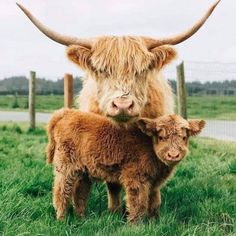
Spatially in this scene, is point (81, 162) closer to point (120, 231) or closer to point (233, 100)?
point (120, 231)

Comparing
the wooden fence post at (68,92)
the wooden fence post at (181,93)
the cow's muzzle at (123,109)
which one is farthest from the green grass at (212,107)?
the cow's muzzle at (123,109)

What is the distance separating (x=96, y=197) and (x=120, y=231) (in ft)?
6.11

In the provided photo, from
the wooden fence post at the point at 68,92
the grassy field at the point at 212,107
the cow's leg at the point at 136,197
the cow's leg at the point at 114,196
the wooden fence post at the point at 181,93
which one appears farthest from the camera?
the grassy field at the point at 212,107

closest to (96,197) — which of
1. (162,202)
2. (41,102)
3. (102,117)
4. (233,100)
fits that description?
(162,202)

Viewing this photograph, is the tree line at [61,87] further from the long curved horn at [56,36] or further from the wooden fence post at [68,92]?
the long curved horn at [56,36]

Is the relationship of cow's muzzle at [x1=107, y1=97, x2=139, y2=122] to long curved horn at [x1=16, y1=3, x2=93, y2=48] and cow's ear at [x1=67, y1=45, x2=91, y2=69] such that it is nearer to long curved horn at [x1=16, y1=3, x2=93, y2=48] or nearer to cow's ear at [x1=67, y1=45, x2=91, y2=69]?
cow's ear at [x1=67, y1=45, x2=91, y2=69]

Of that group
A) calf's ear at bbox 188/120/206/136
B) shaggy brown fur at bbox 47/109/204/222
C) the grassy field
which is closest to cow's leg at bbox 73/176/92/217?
shaggy brown fur at bbox 47/109/204/222

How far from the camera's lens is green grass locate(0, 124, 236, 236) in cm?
459

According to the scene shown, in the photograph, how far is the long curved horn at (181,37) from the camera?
211 inches

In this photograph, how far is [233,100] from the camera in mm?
19875

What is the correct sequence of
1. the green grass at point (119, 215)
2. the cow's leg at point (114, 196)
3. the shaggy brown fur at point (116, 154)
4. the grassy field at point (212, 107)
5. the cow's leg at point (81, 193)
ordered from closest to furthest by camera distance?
1. the green grass at point (119, 215)
2. the shaggy brown fur at point (116, 154)
3. the cow's leg at point (81, 193)
4. the cow's leg at point (114, 196)
5. the grassy field at point (212, 107)

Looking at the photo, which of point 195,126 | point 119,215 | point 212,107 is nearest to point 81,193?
point 119,215

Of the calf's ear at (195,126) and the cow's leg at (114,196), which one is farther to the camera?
the cow's leg at (114,196)

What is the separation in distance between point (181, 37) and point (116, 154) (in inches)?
53.7
